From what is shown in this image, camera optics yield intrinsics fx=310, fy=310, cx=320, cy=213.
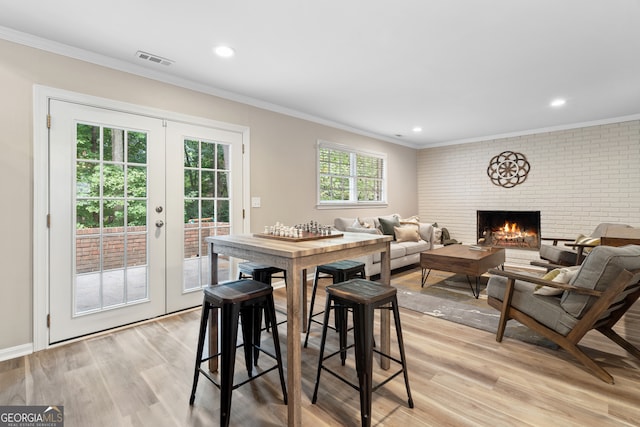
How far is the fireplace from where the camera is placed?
586 centimetres

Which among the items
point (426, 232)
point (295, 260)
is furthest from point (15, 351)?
point (426, 232)

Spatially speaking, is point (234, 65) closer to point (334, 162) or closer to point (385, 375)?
point (334, 162)

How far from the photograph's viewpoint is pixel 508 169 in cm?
604

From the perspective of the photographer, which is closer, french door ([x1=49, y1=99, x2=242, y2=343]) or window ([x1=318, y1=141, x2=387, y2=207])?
french door ([x1=49, y1=99, x2=242, y2=343])

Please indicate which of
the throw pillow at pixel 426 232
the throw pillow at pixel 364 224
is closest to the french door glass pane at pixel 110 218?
the throw pillow at pixel 364 224

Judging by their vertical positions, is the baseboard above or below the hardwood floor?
above

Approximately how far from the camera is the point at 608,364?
2.23 meters

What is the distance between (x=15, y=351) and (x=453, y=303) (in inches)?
160

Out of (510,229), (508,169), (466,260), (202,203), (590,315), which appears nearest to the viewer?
(590,315)

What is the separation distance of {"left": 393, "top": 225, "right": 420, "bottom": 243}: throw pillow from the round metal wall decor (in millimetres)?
2246

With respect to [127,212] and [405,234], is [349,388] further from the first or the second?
[405,234]

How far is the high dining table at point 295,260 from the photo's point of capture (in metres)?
1.55

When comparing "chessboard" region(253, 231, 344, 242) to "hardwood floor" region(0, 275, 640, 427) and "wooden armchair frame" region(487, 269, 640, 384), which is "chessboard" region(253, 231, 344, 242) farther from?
"wooden armchair frame" region(487, 269, 640, 384)

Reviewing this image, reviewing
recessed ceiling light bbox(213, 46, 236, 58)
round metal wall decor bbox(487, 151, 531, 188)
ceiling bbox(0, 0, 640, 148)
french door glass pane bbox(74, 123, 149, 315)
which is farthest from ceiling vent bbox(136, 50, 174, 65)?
round metal wall decor bbox(487, 151, 531, 188)
